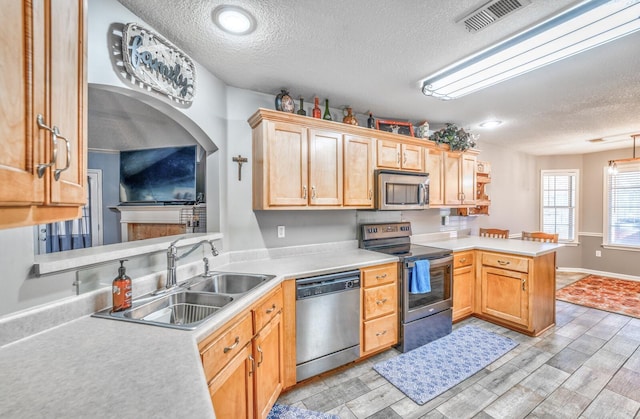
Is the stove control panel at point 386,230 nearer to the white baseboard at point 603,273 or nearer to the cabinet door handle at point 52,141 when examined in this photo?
the cabinet door handle at point 52,141

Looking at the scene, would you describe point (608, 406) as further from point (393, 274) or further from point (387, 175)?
point (387, 175)

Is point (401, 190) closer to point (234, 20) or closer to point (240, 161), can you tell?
point (240, 161)

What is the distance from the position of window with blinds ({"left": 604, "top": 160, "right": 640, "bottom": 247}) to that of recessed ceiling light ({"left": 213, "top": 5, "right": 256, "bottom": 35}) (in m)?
6.64

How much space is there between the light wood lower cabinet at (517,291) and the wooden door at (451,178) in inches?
30.6

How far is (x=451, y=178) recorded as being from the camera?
11.8 feet

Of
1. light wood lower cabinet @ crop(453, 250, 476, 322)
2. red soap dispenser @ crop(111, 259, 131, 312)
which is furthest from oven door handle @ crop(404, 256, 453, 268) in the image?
red soap dispenser @ crop(111, 259, 131, 312)

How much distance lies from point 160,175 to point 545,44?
395 cm

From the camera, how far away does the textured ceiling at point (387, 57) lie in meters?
1.54

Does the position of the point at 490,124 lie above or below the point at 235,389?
above

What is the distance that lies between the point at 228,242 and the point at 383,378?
1.74 m

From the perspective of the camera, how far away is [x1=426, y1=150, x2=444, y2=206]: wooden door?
338cm

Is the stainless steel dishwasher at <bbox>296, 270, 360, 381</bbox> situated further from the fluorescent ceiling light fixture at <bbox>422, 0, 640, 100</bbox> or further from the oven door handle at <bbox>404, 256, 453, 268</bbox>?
the fluorescent ceiling light fixture at <bbox>422, 0, 640, 100</bbox>

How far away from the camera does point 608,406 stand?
1919 mm


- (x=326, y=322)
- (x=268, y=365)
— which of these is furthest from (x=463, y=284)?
(x=268, y=365)
